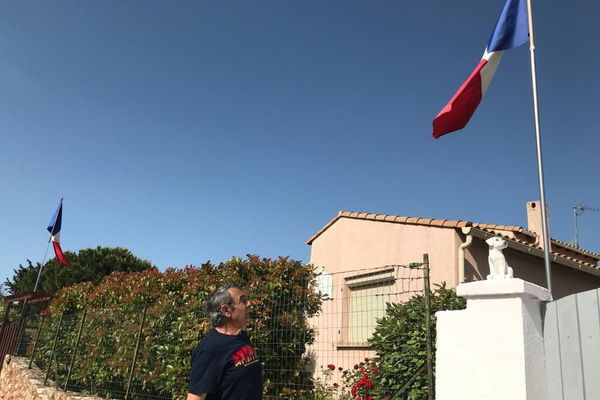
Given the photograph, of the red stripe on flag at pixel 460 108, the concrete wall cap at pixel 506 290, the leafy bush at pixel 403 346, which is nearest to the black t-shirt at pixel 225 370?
the concrete wall cap at pixel 506 290

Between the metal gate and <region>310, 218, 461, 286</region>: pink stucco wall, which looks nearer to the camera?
the metal gate

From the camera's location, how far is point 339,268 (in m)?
11.0

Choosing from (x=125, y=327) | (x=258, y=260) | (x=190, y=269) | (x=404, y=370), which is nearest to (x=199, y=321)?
(x=258, y=260)

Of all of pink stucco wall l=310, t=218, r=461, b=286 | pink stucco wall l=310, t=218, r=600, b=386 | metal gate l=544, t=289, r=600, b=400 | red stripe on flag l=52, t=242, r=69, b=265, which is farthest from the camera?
red stripe on flag l=52, t=242, r=69, b=265

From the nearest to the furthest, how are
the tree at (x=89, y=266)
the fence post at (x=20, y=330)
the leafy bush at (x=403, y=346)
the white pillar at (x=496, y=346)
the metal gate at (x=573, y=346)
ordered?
the metal gate at (x=573, y=346), the white pillar at (x=496, y=346), the leafy bush at (x=403, y=346), the fence post at (x=20, y=330), the tree at (x=89, y=266)

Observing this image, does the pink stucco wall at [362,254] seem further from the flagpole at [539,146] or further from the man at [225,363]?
the man at [225,363]

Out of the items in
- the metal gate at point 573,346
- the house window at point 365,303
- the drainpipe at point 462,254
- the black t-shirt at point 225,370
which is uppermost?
the drainpipe at point 462,254

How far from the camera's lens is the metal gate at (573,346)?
231 cm

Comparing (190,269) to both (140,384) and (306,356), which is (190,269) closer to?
(140,384)

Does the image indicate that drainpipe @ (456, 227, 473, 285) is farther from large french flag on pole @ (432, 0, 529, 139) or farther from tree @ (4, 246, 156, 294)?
tree @ (4, 246, 156, 294)

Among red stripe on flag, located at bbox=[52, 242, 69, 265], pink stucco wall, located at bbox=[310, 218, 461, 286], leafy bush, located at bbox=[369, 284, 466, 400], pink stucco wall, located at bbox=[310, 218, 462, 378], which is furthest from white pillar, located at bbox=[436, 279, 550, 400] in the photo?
red stripe on flag, located at bbox=[52, 242, 69, 265]

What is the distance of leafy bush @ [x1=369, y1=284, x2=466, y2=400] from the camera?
196 inches

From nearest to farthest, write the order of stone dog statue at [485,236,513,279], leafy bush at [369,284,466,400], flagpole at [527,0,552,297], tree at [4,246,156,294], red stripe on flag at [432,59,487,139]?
1. stone dog statue at [485,236,513,279]
2. flagpole at [527,0,552,297]
3. leafy bush at [369,284,466,400]
4. red stripe on flag at [432,59,487,139]
5. tree at [4,246,156,294]

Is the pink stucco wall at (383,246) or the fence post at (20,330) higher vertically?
the pink stucco wall at (383,246)
